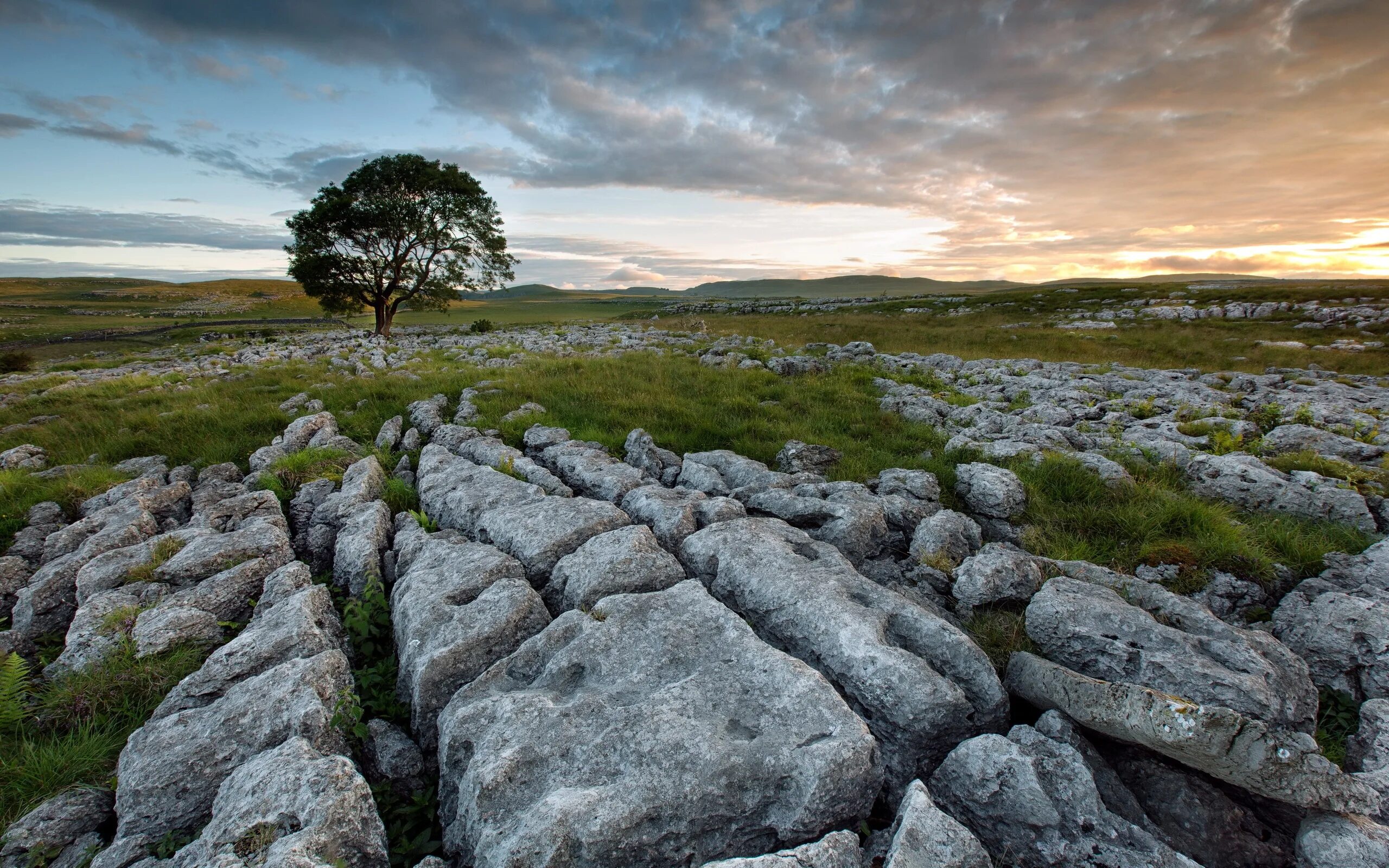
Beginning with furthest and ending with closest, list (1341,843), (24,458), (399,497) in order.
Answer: (24,458)
(399,497)
(1341,843)

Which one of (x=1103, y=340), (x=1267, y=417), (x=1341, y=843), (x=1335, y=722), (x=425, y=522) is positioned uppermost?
(x=1103, y=340)

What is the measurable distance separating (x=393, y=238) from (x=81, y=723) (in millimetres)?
44498

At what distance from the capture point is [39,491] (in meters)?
9.34

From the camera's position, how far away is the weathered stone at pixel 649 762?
11.3 feet

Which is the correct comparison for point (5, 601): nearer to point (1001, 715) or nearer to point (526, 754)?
point (526, 754)

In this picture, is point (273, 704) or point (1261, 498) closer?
point (273, 704)

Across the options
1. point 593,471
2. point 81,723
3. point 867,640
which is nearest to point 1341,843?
point 867,640

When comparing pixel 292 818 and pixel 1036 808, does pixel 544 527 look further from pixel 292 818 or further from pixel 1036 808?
pixel 1036 808

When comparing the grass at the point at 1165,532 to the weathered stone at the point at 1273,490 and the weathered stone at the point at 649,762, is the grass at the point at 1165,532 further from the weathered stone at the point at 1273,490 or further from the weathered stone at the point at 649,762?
the weathered stone at the point at 649,762

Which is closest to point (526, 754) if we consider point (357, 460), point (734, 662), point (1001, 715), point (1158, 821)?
point (734, 662)

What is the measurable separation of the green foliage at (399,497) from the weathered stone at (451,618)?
2.33 m

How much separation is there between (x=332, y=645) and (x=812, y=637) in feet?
16.0

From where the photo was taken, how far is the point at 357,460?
34.2ft

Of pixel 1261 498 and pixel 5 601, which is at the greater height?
pixel 1261 498
